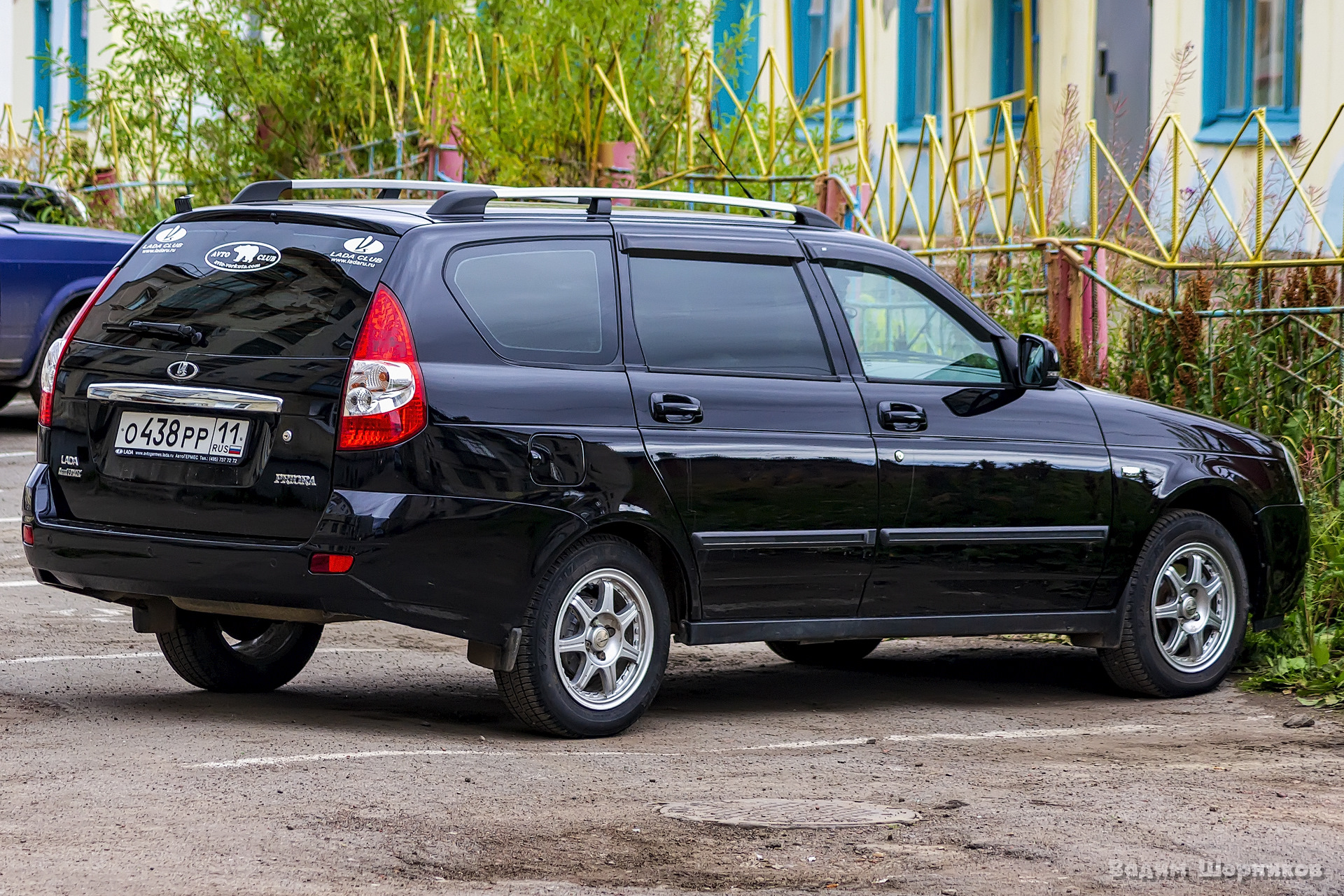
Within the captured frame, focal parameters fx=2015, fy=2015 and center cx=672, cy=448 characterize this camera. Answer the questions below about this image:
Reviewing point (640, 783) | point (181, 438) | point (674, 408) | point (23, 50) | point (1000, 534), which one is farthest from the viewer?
point (23, 50)

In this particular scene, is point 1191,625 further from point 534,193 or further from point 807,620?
point 534,193

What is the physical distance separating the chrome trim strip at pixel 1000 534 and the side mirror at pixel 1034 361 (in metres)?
0.54

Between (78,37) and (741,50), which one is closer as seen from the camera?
(741,50)

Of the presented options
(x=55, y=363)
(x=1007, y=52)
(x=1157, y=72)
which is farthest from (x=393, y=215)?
(x=1007, y=52)

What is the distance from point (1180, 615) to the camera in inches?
312

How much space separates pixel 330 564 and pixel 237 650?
1495 mm

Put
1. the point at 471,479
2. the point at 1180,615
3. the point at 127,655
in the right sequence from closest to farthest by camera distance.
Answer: the point at 471,479
the point at 1180,615
the point at 127,655

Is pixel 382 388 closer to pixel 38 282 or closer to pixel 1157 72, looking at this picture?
pixel 38 282

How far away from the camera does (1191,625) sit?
26.1 ft

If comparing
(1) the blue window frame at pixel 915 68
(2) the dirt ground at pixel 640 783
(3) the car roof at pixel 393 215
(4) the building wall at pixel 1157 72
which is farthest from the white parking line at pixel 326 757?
(1) the blue window frame at pixel 915 68

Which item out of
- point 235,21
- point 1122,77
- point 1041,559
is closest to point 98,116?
point 235,21

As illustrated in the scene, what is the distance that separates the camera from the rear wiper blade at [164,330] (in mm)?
6344

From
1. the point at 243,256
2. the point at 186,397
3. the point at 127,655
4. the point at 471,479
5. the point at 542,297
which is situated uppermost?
the point at 243,256

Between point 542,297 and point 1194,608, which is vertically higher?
point 542,297
